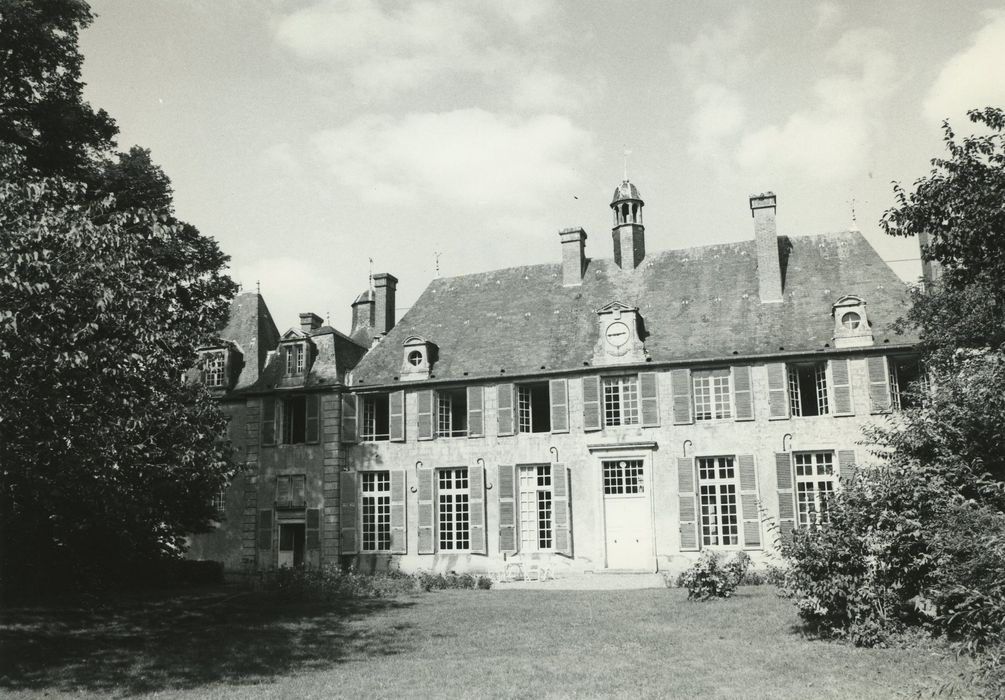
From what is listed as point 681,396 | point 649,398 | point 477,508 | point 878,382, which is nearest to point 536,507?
point 477,508

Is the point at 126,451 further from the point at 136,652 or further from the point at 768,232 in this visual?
the point at 768,232

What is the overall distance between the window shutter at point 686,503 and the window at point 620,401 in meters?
1.75

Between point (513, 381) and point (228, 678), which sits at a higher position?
point (513, 381)

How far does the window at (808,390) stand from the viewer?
2205cm

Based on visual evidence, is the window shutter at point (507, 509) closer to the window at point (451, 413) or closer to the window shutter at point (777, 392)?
the window at point (451, 413)

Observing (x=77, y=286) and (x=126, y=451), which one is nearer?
(x=77, y=286)

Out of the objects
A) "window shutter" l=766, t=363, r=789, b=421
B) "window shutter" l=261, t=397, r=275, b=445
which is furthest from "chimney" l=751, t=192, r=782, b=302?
"window shutter" l=261, t=397, r=275, b=445

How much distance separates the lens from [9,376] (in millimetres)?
10289

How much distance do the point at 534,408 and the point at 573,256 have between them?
16.0 ft

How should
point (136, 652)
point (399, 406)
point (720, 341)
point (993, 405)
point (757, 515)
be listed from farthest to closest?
point (399, 406), point (720, 341), point (757, 515), point (136, 652), point (993, 405)

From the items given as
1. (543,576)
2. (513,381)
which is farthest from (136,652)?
(513,381)

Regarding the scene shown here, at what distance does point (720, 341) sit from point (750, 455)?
3.16m

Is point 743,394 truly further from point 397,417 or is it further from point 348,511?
point 348,511

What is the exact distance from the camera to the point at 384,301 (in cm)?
2984
